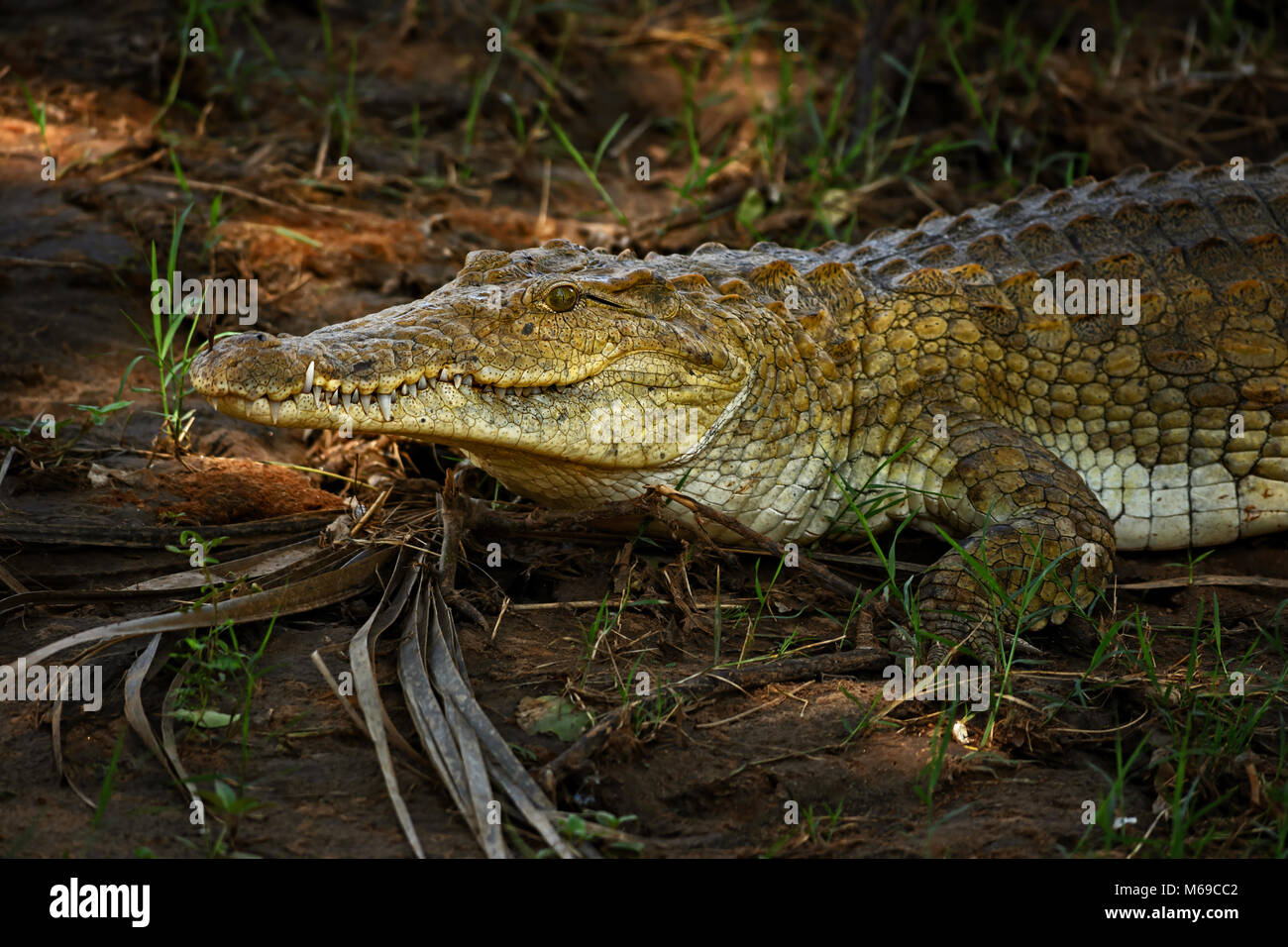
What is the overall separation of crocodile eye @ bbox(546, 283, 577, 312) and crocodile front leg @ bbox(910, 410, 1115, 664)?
1.36 m

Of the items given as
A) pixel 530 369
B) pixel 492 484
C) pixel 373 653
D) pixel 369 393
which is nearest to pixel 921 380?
pixel 530 369

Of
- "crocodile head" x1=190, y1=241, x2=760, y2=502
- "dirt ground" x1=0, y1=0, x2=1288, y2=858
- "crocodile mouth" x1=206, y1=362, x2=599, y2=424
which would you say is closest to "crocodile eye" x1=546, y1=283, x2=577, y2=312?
"crocodile head" x1=190, y1=241, x2=760, y2=502

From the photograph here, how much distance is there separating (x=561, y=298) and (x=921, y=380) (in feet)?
→ 4.61

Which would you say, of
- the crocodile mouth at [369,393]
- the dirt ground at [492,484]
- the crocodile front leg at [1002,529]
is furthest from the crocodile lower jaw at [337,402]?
the crocodile front leg at [1002,529]

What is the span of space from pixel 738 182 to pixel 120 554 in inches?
164

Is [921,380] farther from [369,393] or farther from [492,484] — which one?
[369,393]

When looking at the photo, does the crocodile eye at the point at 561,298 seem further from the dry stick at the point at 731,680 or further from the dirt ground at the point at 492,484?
the dry stick at the point at 731,680

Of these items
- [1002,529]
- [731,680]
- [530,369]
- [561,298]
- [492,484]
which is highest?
[561,298]

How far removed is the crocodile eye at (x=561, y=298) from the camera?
3.76 metres

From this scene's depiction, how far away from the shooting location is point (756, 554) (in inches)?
162

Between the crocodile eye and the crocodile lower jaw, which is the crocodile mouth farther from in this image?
the crocodile eye

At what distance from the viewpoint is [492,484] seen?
4.55 m
